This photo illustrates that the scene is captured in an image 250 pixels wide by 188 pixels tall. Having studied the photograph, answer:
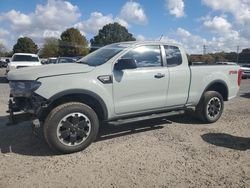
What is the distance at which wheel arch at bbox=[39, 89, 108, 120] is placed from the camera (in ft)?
15.9

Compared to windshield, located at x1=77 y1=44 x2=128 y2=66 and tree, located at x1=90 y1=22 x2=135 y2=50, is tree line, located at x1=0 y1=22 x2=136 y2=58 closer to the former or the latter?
tree, located at x1=90 y1=22 x2=135 y2=50

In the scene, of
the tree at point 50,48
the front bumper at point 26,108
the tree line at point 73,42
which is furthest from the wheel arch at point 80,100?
the tree at point 50,48

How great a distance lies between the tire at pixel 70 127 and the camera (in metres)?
4.77

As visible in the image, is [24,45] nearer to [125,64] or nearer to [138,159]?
[125,64]

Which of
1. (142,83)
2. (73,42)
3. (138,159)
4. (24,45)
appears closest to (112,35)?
(73,42)

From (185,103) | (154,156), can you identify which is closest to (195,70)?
(185,103)

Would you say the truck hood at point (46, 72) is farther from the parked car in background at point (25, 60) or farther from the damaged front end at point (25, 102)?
the parked car in background at point (25, 60)

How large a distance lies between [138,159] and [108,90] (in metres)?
1.34

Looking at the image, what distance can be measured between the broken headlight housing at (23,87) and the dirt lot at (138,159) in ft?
3.27

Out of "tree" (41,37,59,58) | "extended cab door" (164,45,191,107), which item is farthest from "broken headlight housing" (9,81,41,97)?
"tree" (41,37,59,58)

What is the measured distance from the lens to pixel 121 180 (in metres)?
3.99

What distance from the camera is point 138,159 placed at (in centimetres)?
472

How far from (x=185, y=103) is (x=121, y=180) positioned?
304 centimetres

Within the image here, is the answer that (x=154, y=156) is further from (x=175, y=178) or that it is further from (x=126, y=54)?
(x=126, y=54)
